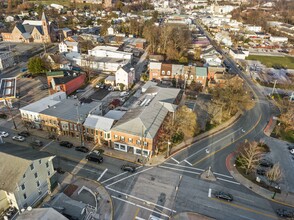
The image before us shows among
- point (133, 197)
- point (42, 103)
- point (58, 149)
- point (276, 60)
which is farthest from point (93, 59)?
point (276, 60)

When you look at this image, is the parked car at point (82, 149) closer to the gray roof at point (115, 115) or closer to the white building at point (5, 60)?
the gray roof at point (115, 115)

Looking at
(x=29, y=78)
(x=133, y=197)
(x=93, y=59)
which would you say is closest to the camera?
(x=133, y=197)

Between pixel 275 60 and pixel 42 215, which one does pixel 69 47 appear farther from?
pixel 275 60

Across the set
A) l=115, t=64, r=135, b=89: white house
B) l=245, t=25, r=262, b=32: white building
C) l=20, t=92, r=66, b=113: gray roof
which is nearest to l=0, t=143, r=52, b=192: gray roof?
l=20, t=92, r=66, b=113: gray roof

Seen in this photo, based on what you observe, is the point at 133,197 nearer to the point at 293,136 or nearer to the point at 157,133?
the point at 157,133

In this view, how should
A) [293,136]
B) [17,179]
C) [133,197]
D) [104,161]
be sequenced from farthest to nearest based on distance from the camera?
1. [293,136]
2. [104,161]
3. [133,197]
4. [17,179]

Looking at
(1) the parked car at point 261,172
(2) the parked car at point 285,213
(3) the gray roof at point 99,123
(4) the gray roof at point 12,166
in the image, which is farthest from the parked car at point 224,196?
(4) the gray roof at point 12,166
